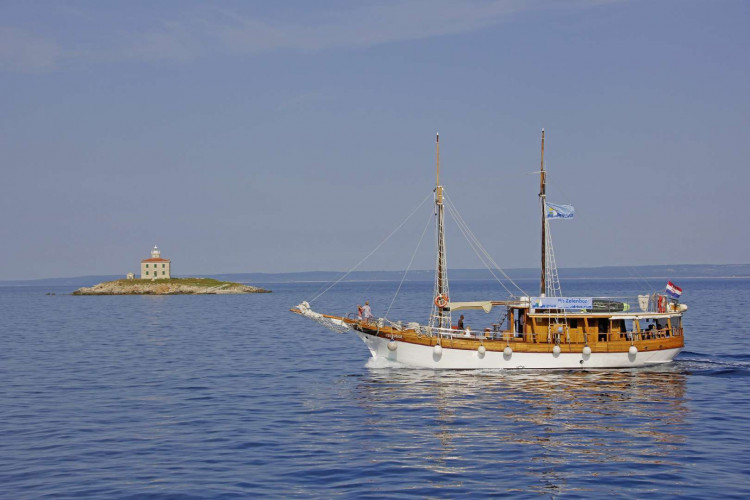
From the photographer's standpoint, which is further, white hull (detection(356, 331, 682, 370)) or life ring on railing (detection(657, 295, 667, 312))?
life ring on railing (detection(657, 295, 667, 312))

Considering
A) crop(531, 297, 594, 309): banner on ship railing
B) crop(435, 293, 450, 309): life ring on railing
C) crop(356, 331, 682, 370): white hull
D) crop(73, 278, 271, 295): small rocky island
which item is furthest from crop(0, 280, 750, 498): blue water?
crop(73, 278, 271, 295): small rocky island

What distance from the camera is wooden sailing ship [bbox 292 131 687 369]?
133 ft

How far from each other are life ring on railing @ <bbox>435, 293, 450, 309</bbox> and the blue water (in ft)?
13.3

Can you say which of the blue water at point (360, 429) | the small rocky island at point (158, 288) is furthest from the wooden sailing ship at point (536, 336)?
the small rocky island at point (158, 288)

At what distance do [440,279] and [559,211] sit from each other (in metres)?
8.36

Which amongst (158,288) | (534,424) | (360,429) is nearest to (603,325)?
(534,424)

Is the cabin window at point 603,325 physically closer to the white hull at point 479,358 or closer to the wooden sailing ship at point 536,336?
the wooden sailing ship at point 536,336

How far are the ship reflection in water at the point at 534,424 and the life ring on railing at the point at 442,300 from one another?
152 inches

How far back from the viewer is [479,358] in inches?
1598

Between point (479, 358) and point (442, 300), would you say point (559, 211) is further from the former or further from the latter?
point (479, 358)

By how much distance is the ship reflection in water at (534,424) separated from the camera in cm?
2166

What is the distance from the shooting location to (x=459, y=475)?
70.2 ft

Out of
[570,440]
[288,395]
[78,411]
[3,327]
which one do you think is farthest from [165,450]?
[3,327]

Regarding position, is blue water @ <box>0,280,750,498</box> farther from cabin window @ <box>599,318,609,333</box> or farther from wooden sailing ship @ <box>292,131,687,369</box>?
cabin window @ <box>599,318,609,333</box>
